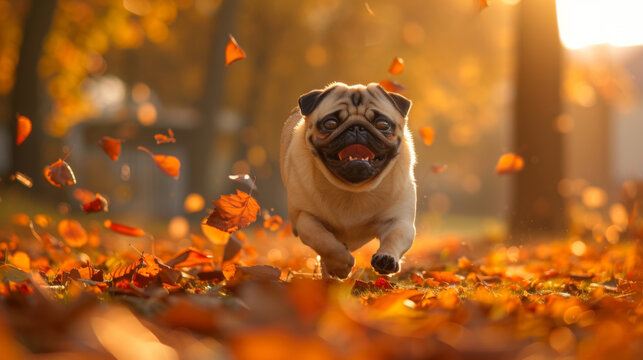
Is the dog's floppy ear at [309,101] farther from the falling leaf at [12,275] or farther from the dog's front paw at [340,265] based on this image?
the falling leaf at [12,275]

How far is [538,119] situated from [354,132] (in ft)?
21.3

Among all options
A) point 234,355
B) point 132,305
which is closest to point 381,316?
point 234,355

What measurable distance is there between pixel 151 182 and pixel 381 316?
28267 millimetres

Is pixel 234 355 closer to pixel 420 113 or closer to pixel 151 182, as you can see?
pixel 420 113

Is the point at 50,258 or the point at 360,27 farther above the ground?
the point at 360,27

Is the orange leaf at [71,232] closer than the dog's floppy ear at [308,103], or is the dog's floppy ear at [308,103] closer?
the dog's floppy ear at [308,103]

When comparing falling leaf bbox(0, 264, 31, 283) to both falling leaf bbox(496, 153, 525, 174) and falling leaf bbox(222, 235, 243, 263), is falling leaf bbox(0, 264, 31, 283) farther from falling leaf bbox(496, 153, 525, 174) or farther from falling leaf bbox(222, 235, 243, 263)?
falling leaf bbox(496, 153, 525, 174)

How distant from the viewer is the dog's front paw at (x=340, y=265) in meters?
3.88

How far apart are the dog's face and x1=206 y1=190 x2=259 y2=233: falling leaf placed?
1.78 ft

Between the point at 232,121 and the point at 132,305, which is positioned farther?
the point at 232,121

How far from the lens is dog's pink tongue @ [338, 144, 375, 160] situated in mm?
3896

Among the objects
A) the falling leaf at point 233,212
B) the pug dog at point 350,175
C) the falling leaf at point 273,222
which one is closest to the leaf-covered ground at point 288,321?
the falling leaf at point 233,212

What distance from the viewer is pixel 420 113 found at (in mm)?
24672

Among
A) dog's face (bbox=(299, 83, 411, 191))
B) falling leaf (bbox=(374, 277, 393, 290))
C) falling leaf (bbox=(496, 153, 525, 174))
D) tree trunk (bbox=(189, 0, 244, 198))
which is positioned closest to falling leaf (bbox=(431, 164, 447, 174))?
falling leaf (bbox=(496, 153, 525, 174))
